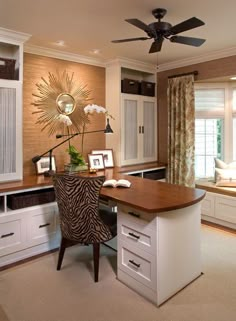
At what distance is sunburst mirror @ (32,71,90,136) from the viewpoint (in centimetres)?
361

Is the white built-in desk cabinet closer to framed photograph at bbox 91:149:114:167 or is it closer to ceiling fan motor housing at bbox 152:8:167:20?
framed photograph at bbox 91:149:114:167

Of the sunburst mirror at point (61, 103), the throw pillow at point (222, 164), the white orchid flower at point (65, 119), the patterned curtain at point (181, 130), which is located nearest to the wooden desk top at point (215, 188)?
the patterned curtain at point (181, 130)

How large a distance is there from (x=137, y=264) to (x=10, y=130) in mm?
2004

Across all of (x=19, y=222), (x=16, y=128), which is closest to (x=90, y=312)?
(x=19, y=222)

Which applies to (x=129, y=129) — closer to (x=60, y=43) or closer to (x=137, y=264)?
(x=60, y=43)

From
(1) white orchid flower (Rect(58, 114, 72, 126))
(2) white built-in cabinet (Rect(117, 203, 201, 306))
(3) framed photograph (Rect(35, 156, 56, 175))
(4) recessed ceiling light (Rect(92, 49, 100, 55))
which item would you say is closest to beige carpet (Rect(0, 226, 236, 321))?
(2) white built-in cabinet (Rect(117, 203, 201, 306))

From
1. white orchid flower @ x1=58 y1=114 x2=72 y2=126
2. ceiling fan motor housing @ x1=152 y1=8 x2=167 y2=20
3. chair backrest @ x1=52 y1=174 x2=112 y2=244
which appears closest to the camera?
chair backrest @ x1=52 y1=174 x2=112 y2=244

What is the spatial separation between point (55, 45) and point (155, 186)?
2.26 metres

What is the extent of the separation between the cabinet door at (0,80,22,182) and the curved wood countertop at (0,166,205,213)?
0.54 feet

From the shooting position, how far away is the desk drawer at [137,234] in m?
2.07

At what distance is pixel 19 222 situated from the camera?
276 centimetres

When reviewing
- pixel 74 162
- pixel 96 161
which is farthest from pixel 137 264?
pixel 96 161

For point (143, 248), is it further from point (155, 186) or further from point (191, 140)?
point (191, 140)

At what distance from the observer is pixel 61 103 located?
379 centimetres
